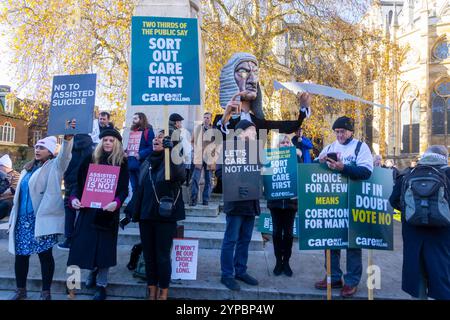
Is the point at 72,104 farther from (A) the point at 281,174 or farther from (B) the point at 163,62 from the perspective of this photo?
(A) the point at 281,174

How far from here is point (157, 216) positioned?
3.74 meters

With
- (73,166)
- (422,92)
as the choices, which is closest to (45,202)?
(73,166)

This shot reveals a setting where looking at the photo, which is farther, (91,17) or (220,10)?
(220,10)

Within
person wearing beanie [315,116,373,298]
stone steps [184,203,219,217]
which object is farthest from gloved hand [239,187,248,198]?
stone steps [184,203,219,217]

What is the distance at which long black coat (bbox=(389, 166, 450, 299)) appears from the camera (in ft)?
11.3

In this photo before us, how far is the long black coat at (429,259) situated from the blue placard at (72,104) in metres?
4.09

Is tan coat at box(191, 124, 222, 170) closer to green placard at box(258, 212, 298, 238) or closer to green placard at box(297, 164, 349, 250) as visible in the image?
green placard at box(258, 212, 298, 238)

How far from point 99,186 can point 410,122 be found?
40361 mm

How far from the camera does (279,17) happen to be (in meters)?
14.4

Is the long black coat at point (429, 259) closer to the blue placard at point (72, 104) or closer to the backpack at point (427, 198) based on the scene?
the backpack at point (427, 198)
